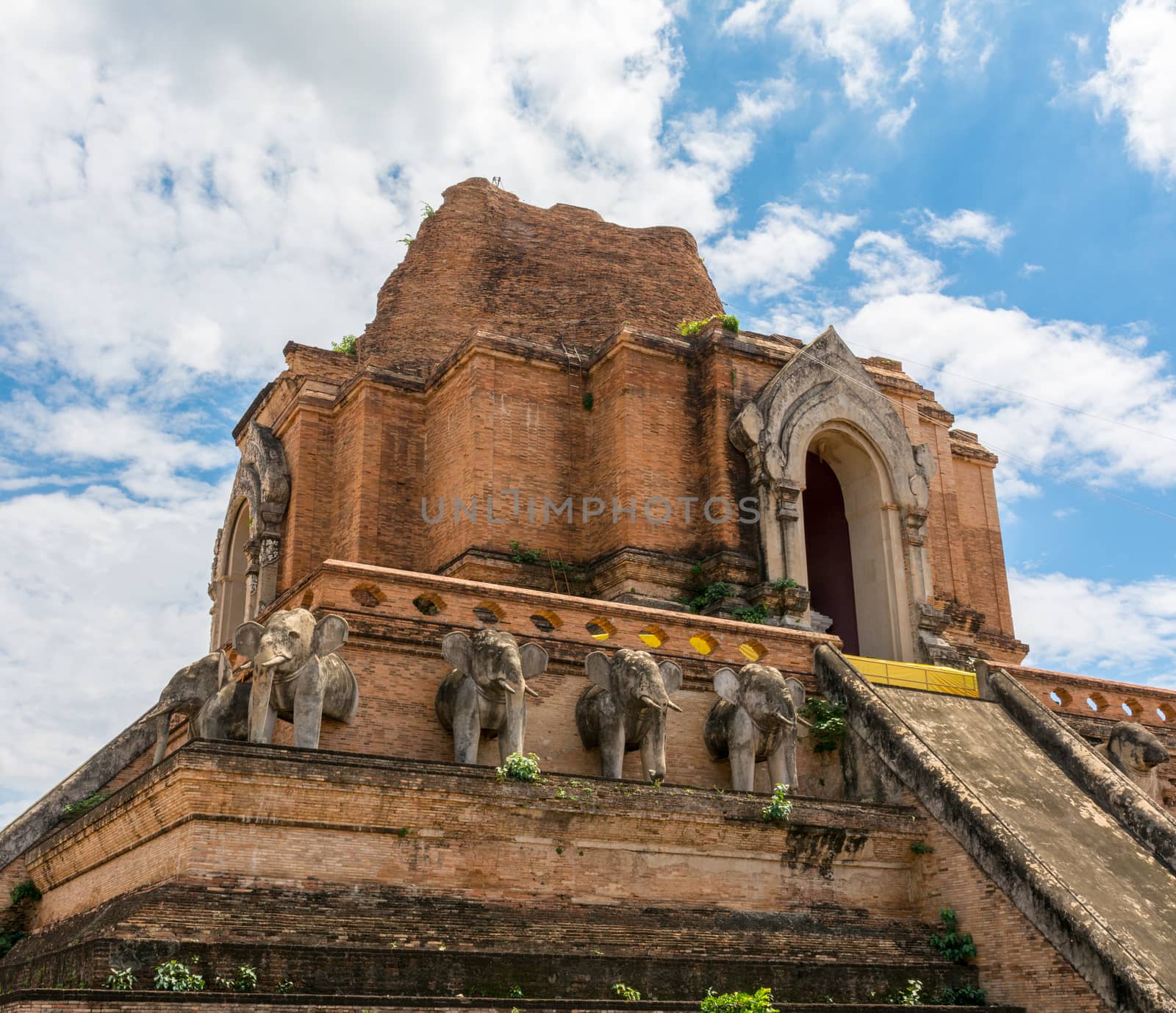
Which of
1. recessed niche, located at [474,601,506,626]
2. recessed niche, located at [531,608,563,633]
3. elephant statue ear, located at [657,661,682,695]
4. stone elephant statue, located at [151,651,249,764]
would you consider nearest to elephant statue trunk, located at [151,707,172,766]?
stone elephant statue, located at [151,651,249,764]

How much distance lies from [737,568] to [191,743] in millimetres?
8873

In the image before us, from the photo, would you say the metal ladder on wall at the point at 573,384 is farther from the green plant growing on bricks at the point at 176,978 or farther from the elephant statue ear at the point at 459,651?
the green plant growing on bricks at the point at 176,978

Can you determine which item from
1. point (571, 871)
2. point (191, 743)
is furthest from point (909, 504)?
point (191, 743)

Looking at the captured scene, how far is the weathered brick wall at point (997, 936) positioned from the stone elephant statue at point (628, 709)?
2474 mm

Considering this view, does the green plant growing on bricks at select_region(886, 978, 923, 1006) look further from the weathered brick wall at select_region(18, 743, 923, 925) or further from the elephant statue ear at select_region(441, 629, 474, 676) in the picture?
the elephant statue ear at select_region(441, 629, 474, 676)

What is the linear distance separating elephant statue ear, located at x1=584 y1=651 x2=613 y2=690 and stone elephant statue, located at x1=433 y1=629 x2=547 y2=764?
0.62 m

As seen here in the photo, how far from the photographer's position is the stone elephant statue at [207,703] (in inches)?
466

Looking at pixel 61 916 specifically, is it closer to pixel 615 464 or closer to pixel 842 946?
pixel 842 946

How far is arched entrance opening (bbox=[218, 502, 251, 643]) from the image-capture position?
21.3 meters

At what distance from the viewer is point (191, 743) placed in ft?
32.0

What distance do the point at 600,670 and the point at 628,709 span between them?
439mm

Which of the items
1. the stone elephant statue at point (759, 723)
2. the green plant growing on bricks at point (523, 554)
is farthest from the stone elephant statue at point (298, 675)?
the green plant growing on bricks at point (523, 554)

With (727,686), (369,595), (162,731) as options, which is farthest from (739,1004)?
(162,731)

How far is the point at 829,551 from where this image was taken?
21531mm
